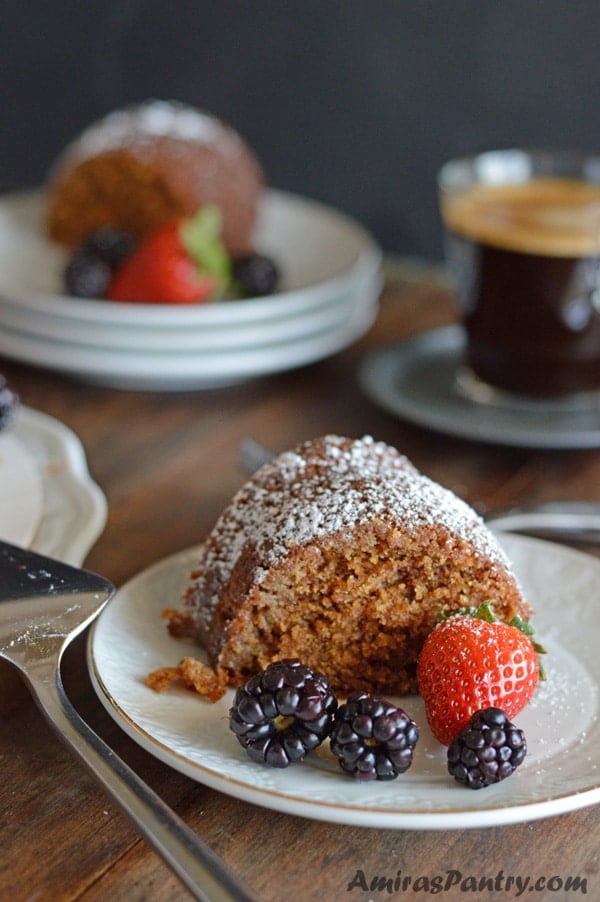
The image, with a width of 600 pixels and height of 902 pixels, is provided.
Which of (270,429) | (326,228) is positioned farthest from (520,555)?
(326,228)

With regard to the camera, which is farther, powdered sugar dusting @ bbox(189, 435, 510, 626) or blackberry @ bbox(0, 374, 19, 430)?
blackberry @ bbox(0, 374, 19, 430)

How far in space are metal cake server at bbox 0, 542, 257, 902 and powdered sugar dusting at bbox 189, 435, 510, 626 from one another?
0.12 meters

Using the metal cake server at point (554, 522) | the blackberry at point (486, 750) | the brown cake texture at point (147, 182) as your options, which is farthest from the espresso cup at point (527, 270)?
the blackberry at point (486, 750)

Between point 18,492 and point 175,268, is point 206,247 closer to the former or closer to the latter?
point 175,268

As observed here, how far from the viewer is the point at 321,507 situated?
40.1 inches

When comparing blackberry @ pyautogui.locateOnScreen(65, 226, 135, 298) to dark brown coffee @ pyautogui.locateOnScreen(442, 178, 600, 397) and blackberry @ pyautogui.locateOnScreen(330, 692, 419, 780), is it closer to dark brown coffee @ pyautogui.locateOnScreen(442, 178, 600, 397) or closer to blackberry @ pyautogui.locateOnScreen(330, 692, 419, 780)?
dark brown coffee @ pyautogui.locateOnScreen(442, 178, 600, 397)

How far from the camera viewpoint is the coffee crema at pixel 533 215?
162 cm

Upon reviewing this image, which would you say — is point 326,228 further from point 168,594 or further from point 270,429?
point 168,594

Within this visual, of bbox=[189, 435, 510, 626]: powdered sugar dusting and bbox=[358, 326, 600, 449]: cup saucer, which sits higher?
bbox=[189, 435, 510, 626]: powdered sugar dusting

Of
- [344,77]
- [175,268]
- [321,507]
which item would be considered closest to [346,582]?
[321,507]

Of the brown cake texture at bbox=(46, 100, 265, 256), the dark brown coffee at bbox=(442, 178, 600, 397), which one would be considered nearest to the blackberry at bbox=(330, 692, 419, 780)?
the dark brown coffee at bbox=(442, 178, 600, 397)

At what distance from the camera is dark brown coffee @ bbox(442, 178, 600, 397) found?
5.37 ft

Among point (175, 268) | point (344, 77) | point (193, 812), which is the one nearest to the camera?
point (193, 812)

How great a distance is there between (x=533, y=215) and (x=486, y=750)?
103 centimetres
